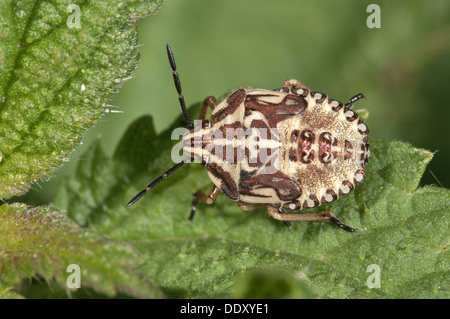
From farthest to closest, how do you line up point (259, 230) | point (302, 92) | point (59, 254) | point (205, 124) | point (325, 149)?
point (205, 124) → point (302, 92) → point (259, 230) → point (325, 149) → point (59, 254)

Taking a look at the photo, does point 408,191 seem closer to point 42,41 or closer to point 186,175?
point 186,175

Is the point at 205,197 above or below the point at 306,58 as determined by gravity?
below

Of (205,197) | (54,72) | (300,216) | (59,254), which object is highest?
(54,72)

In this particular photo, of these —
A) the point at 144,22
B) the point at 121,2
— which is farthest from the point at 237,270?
the point at 144,22

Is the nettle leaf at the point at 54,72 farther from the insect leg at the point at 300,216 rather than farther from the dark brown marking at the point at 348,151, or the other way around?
the dark brown marking at the point at 348,151

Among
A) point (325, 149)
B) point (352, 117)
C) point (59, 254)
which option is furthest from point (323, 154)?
point (59, 254)

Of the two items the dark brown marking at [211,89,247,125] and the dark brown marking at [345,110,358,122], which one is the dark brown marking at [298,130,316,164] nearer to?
the dark brown marking at [345,110,358,122]

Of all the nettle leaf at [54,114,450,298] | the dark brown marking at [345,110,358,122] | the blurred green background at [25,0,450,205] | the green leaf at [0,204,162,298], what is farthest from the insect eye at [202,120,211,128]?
the blurred green background at [25,0,450,205]

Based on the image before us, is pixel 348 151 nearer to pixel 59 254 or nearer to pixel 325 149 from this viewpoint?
pixel 325 149
